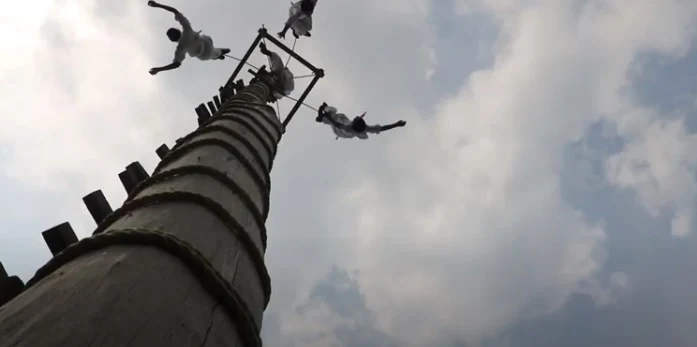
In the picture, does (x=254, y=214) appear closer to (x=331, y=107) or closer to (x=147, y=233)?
(x=147, y=233)

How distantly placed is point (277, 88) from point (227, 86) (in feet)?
3.95

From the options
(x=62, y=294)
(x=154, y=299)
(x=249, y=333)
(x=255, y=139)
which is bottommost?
(x=249, y=333)

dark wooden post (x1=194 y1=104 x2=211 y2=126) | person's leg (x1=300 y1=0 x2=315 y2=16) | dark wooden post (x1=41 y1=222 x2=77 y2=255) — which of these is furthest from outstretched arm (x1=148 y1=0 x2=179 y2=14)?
dark wooden post (x1=41 y1=222 x2=77 y2=255)

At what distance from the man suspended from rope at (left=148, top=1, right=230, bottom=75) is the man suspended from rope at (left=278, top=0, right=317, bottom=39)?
8.83 ft

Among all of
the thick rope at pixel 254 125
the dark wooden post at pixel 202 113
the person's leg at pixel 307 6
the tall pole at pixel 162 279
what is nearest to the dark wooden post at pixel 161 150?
the thick rope at pixel 254 125

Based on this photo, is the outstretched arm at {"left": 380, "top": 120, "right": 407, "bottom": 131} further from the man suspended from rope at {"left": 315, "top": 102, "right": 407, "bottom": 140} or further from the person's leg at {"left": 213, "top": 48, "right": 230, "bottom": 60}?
the person's leg at {"left": 213, "top": 48, "right": 230, "bottom": 60}

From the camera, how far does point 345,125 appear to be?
34.9ft

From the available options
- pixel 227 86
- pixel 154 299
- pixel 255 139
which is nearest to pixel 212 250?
pixel 154 299

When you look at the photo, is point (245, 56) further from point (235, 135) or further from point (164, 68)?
point (235, 135)

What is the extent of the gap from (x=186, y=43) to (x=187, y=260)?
26.4ft

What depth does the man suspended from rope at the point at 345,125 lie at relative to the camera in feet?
33.9

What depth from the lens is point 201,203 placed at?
227 centimetres

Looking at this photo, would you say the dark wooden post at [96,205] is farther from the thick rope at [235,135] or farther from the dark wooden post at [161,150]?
the dark wooden post at [161,150]

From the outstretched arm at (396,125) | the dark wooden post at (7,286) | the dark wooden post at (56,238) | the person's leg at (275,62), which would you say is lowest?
the dark wooden post at (7,286)
